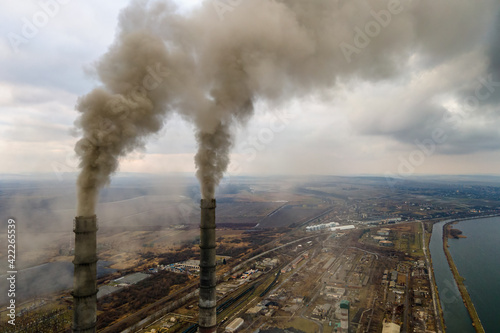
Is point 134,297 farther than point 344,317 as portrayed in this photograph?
Yes

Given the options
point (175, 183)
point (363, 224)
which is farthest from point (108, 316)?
point (175, 183)

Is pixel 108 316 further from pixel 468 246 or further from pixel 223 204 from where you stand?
pixel 223 204

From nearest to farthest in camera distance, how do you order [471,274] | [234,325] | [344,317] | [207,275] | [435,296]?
[207,275] < [234,325] < [344,317] < [435,296] < [471,274]

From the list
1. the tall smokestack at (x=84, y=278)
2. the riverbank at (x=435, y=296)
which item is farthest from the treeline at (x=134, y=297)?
the riverbank at (x=435, y=296)

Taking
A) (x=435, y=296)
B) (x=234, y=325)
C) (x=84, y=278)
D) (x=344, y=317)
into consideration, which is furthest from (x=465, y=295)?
(x=84, y=278)

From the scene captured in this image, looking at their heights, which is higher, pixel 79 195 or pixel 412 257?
pixel 79 195

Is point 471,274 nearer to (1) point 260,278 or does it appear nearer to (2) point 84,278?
(1) point 260,278
